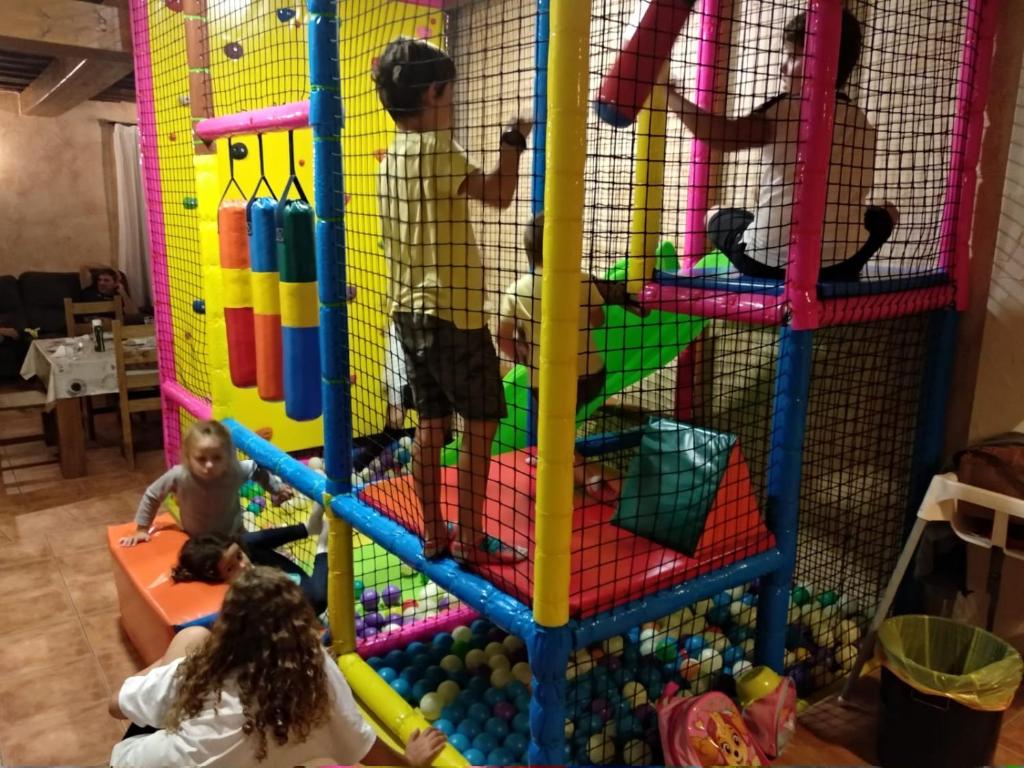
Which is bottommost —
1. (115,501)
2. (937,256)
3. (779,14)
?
(115,501)

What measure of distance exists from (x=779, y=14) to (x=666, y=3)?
1475 mm

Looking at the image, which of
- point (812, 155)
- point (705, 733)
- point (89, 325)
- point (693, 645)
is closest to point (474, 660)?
point (693, 645)

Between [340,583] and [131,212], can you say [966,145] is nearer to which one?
[340,583]

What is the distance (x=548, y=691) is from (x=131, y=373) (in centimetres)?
395

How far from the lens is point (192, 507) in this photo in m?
Answer: 2.71

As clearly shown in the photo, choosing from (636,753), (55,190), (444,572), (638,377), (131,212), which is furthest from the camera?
(131,212)

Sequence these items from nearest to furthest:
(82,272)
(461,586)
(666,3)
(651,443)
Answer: (666,3)
(461,586)
(651,443)
(82,272)

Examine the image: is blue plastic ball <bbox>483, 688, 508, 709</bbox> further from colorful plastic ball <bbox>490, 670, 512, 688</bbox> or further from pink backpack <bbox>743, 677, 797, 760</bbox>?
pink backpack <bbox>743, 677, 797, 760</bbox>

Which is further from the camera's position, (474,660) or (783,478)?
(474,660)

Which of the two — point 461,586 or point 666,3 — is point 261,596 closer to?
point 461,586

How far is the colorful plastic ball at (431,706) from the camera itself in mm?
2207

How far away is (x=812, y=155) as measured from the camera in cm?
180

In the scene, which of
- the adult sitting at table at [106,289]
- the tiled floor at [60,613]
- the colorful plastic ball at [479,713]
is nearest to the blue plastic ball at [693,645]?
the colorful plastic ball at [479,713]

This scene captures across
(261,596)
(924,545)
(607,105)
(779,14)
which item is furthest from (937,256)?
(261,596)
